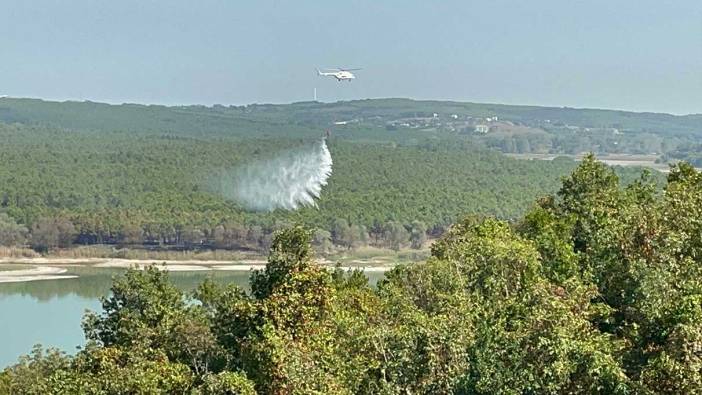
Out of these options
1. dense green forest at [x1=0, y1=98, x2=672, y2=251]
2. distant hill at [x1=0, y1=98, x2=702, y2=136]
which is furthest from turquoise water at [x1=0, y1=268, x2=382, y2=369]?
distant hill at [x1=0, y1=98, x2=702, y2=136]

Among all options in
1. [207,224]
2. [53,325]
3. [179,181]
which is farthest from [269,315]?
[179,181]

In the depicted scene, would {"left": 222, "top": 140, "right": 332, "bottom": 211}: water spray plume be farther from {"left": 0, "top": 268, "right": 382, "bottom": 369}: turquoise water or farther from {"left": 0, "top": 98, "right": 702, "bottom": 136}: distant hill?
{"left": 0, "top": 98, "right": 702, "bottom": 136}: distant hill

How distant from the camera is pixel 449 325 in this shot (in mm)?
10320

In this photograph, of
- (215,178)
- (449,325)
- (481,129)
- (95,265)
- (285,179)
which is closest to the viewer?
(449,325)

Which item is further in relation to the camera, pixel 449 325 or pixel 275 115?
pixel 275 115

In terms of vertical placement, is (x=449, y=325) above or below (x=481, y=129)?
above

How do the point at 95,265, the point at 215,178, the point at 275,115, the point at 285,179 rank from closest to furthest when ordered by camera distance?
the point at 285,179 → the point at 95,265 → the point at 215,178 → the point at 275,115

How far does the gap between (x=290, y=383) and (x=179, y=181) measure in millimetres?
52838

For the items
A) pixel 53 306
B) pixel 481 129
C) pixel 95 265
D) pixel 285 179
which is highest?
pixel 285 179

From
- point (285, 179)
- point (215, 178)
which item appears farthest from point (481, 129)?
point (285, 179)

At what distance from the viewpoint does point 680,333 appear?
8906mm

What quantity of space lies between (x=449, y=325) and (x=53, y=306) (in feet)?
92.6

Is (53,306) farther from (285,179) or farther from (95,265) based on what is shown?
(285,179)

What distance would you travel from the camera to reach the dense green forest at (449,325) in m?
9.16
